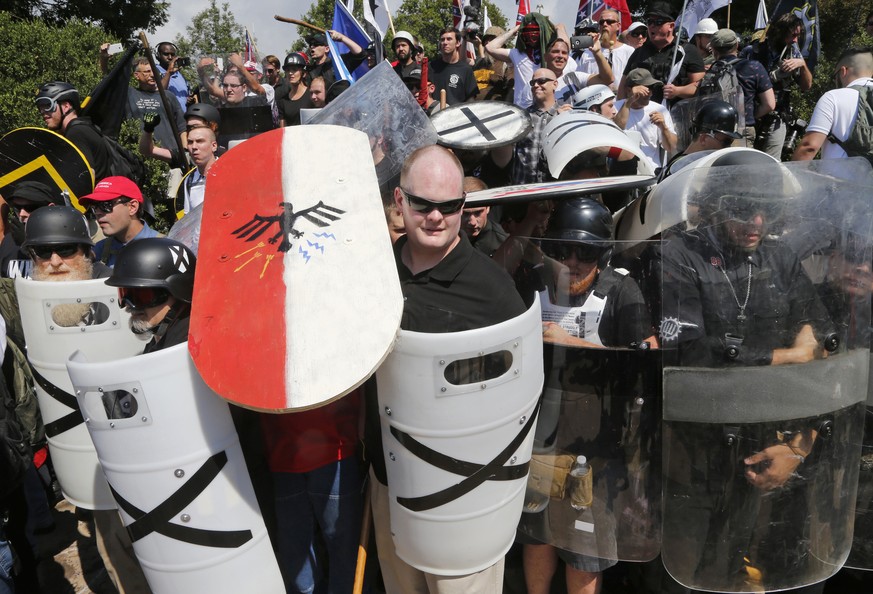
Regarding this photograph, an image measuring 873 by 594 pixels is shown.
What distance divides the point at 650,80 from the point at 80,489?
4.44 m

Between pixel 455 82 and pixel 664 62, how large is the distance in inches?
85.9

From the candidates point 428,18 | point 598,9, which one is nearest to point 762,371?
point 598,9

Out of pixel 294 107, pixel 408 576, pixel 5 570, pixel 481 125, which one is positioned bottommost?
pixel 408 576

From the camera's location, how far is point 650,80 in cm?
493

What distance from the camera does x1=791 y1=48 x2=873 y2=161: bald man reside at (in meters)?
4.57

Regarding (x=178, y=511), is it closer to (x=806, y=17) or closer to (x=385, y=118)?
(x=385, y=118)

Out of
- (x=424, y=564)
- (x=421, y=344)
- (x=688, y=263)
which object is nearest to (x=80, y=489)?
(x=424, y=564)

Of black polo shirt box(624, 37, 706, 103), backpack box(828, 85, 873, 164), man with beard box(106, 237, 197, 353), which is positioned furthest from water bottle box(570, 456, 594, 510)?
black polo shirt box(624, 37, 706, 103)

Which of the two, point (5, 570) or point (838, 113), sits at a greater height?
point (838, 113)

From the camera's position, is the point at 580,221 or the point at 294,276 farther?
the point at 580,221

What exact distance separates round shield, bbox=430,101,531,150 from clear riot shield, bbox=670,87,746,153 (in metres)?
1.29

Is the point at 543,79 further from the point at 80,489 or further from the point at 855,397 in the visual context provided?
the point at 80,489

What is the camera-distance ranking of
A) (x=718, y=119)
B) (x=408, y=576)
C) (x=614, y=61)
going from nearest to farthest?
(x=408, y=576), (x=718, y=119), (x=614, y=61)

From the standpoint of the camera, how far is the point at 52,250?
330 cm
